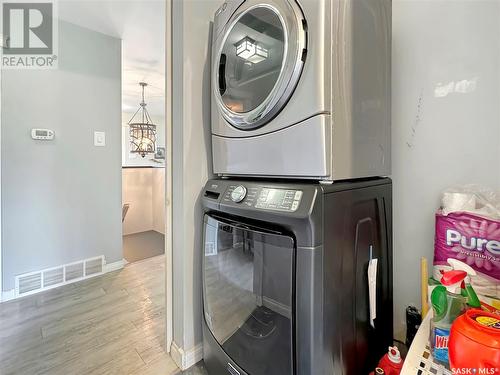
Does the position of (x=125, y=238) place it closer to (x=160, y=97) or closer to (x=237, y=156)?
(x=160, y=97)

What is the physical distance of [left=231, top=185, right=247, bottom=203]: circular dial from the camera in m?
0.88

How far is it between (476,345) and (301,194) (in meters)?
0.49

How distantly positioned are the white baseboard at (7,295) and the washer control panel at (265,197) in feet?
7.08

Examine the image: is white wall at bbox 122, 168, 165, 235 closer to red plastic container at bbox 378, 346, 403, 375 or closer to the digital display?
the digital display

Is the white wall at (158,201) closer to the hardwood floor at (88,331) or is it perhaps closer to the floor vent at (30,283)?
the hardwood floor at (88,331)

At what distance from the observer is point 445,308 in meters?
0.68

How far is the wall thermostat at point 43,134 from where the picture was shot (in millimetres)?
2031

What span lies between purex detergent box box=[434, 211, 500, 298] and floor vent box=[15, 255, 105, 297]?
2644 millimetres

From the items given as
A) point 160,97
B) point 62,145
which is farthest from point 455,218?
point 160,97

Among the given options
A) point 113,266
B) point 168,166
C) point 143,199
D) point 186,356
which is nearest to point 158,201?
point 143,199

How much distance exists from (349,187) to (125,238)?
148 inches

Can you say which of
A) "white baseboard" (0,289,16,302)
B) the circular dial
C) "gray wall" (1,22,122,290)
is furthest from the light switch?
the circular dial

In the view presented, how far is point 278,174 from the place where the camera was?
0.87m

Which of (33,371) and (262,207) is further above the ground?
(262,207)
